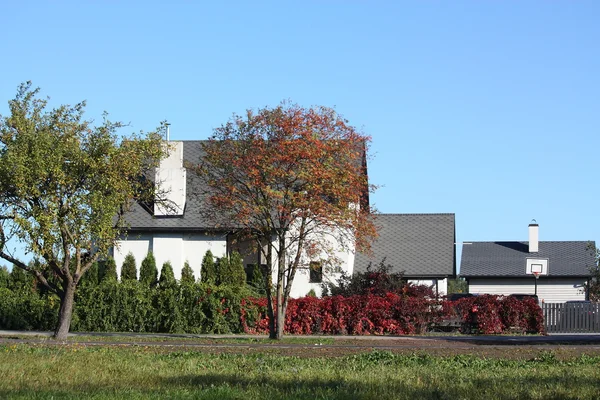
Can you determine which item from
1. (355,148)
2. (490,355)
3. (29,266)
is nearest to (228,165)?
(355,148)

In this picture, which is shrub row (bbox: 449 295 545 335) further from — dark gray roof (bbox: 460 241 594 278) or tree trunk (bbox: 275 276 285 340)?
dark gray roof (bbox: 460 241 594 278)

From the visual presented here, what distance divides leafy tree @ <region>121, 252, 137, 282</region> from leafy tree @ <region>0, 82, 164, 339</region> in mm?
13007

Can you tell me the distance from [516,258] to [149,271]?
27.9 m

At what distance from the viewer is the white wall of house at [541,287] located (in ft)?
188

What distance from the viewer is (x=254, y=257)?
44.8 meters

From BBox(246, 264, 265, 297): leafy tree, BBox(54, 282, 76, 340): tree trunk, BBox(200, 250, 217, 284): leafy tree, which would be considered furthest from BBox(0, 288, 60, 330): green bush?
BBox(200, 250, 217, 284): leafy tree

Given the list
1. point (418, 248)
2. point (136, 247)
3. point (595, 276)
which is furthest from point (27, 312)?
point (595, 276)

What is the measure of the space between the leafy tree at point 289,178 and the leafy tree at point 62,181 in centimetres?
252

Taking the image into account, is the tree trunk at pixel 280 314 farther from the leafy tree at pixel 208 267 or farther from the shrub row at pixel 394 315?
the leafy tree at pixel 208 267

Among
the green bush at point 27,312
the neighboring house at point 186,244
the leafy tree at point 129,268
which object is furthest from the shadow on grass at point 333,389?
the leafy tree at point 129,268

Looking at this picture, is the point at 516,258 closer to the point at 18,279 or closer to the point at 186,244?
the point at 186,244

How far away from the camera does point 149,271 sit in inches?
1645

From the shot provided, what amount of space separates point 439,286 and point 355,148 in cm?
1819

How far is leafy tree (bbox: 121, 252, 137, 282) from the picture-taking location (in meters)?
42.1
